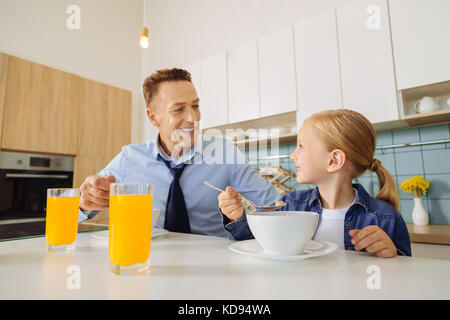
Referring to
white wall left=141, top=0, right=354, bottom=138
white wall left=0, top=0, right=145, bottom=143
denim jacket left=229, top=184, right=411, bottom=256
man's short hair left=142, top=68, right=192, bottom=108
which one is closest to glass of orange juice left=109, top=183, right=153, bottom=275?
denim jacket left=229, top=184, right=411, bottom=256

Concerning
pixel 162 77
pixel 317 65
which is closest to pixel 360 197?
pixel 162 77

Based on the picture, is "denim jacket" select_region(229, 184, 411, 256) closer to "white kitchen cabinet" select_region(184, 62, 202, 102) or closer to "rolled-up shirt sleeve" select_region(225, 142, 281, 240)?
"rolled-up shirt sleeve" select_region(225, 142, 281, 240)

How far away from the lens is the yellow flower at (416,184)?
1.83 m

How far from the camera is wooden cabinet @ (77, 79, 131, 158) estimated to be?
A: 2.87 meters

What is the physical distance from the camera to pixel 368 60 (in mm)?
1891

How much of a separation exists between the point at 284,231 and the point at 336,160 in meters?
0.57

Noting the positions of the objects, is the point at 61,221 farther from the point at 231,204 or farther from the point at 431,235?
the point at 431,235

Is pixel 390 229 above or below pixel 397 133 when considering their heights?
below

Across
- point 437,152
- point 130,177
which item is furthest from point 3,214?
point 437,152

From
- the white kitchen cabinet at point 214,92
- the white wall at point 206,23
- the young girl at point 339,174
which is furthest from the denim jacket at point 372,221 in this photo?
the white wall at point 206,23

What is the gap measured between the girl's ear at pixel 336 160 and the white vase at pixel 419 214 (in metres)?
1.22
